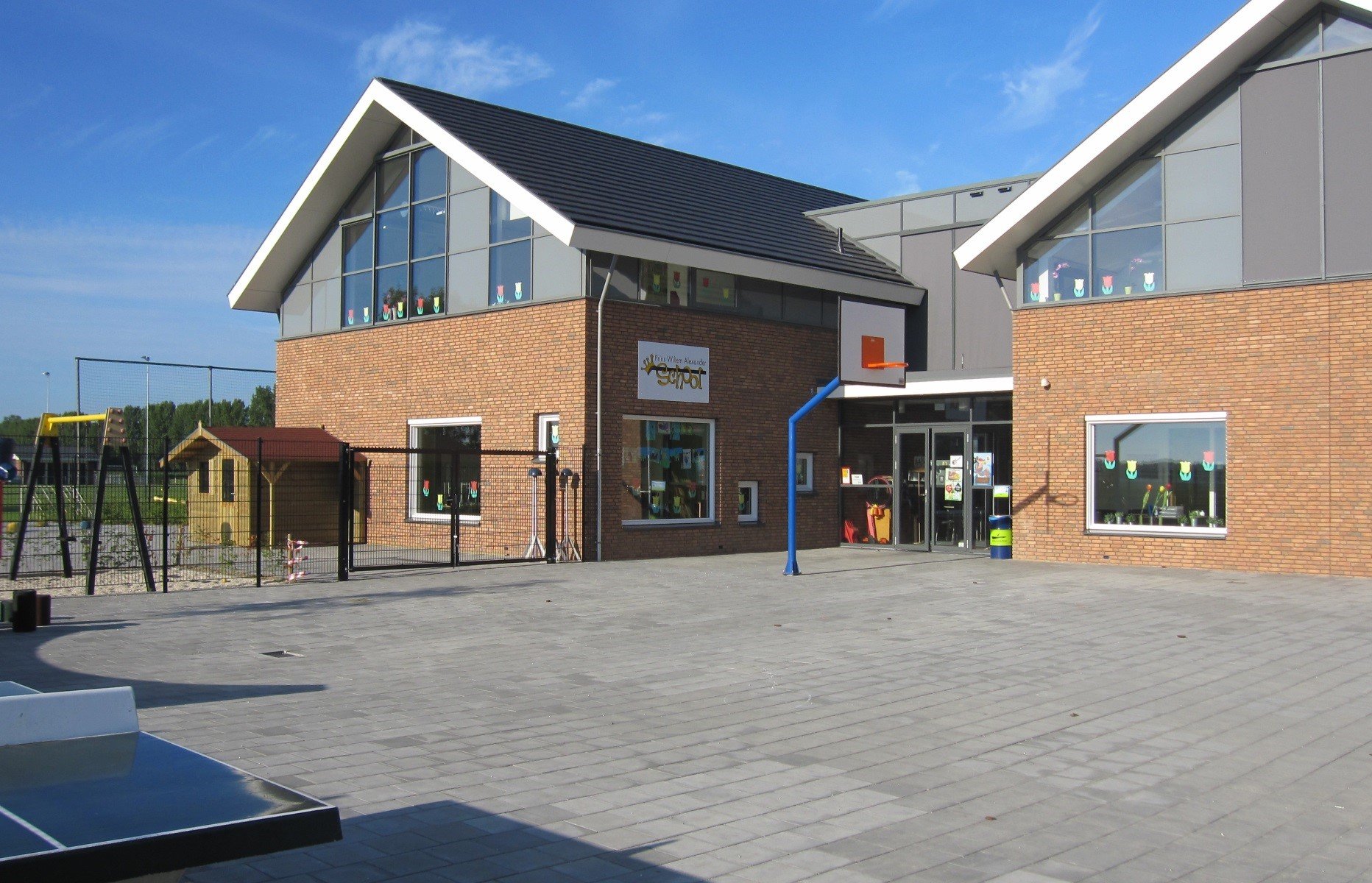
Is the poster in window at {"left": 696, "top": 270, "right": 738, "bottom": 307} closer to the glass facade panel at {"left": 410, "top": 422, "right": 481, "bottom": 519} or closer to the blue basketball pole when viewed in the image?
the blue basketball pole

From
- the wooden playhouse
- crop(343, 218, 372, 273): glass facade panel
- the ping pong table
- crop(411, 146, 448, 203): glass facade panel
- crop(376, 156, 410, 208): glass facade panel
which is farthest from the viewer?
crop(343, 218, 372, 273): glass facade panel

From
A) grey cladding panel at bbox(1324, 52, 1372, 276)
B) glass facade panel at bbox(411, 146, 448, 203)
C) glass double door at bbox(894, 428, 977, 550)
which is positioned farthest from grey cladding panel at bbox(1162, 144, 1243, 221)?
glass facade panel at bbox(411, 146, 448, 203)

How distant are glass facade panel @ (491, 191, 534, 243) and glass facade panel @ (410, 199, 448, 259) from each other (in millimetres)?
1400

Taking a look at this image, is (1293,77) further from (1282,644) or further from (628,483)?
(628,483)

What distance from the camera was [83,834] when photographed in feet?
8.38

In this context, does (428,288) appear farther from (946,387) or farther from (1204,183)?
(1204,183)

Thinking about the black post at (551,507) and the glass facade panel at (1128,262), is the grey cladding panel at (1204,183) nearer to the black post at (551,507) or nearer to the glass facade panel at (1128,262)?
the glass facade panel at (1128,262)

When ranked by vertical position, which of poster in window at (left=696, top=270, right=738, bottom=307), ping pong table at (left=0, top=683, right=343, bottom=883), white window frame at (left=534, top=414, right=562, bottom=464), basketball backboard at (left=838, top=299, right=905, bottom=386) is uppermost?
poster in window at (left=696, top=270, right=738, bottom=307)

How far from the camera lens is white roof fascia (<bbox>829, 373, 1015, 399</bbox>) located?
1931cm

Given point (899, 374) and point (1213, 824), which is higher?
point (899, 374)

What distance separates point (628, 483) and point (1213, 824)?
14.0m

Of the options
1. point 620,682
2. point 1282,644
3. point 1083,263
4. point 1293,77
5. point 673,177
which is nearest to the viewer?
point 620,682

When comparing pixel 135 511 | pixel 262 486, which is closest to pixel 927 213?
pixel 262 486

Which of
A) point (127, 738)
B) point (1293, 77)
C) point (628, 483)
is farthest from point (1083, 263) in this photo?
point (127, 738)
